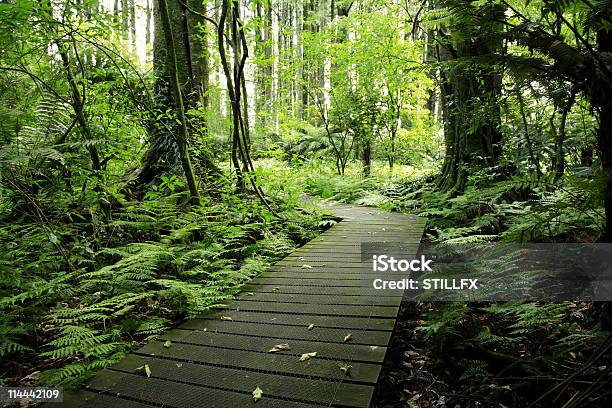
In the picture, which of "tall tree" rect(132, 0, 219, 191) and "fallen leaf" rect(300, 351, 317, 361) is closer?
Answer: "fallen leaf" rect(300, 351, 317, 361)

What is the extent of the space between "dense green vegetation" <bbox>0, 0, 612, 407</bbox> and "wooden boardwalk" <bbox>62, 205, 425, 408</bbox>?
26 centimetres

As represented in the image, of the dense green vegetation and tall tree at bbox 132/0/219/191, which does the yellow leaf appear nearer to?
the dense green vegetation

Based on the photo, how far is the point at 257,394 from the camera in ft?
7.02

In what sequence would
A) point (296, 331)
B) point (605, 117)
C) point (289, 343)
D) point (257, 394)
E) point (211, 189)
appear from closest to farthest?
point (257, 394) < point (605, 117) < point (289, 343) < point (296, 331) < point (211, 189)

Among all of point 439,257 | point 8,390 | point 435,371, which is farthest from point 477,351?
point 8,390

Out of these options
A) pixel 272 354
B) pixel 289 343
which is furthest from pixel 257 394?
pixel 289 343

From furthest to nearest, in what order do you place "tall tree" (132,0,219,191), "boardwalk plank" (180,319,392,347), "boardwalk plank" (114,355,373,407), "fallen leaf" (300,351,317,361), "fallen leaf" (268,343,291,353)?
"tall tree" (132,0,219,191) < "boardwalk plank" (180,319,392,347) < "fallen leaf" (268,343,291,353) < "fallen leaf" (300,351,317,361) < "boardwalk plank" (114,355,373,407)

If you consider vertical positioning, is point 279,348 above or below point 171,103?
below

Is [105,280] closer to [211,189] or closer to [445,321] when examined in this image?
[211,189]

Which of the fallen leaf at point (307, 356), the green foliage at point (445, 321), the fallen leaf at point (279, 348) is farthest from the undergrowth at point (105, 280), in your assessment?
the green foliage at point (445, 321)

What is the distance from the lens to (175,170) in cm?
688

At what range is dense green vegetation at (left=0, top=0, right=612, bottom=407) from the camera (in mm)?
2445

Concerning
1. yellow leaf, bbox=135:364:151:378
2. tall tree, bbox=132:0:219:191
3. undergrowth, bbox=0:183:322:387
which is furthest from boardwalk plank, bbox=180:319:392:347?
tall tree, bbox=132:0:219:191

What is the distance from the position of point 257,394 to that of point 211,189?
456 cm
